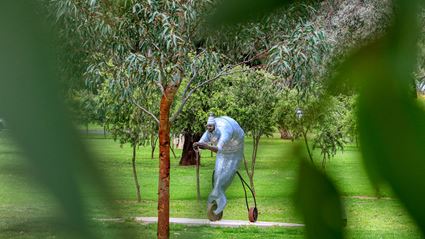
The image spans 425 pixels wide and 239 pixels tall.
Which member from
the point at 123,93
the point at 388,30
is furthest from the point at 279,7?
the point at 123,93

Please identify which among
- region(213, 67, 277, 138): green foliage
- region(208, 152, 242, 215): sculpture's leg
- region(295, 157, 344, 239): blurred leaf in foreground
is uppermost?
region(213, 67, 277, 138): green foliage

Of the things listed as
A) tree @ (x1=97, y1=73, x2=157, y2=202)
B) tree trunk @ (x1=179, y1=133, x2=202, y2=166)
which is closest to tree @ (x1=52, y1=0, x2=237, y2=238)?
tree @ (x1=97, y1=73, x2=157, y2=202)

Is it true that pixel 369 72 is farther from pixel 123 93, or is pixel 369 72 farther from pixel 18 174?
pixel 123 93

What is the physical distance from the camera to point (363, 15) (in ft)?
0.55

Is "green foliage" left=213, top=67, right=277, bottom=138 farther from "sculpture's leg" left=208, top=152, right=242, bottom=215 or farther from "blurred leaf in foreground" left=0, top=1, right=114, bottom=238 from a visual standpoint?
"blurred leaf in foreground" left=0, top=1, right=114, bottom=238

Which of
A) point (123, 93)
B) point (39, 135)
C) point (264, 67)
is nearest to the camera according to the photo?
point (39, 135)

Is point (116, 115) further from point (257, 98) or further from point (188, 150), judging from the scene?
point (188, 150)

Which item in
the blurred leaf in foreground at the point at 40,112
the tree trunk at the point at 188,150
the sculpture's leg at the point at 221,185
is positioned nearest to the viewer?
the blurred leaf in foreground at the point at 40,112

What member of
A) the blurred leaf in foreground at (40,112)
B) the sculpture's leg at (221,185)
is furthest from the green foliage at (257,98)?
the blurred leaf in foreground at (40,112)

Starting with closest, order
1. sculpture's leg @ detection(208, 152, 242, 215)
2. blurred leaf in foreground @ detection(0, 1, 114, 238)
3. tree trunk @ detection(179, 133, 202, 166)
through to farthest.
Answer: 1. blurred leaf in foreground @ detection(0, 1, 114, 238)
2. sculpture's leg @ detection(208, 152, 242, 215)
3. tree trunk @ detection(179, 133, 202, 166)

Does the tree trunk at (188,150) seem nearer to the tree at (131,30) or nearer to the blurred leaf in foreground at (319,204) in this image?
the tree at (131,30)

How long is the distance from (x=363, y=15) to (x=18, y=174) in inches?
4.6

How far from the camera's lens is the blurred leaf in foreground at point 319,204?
0.14m

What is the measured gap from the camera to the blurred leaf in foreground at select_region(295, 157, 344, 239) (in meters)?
0.14
